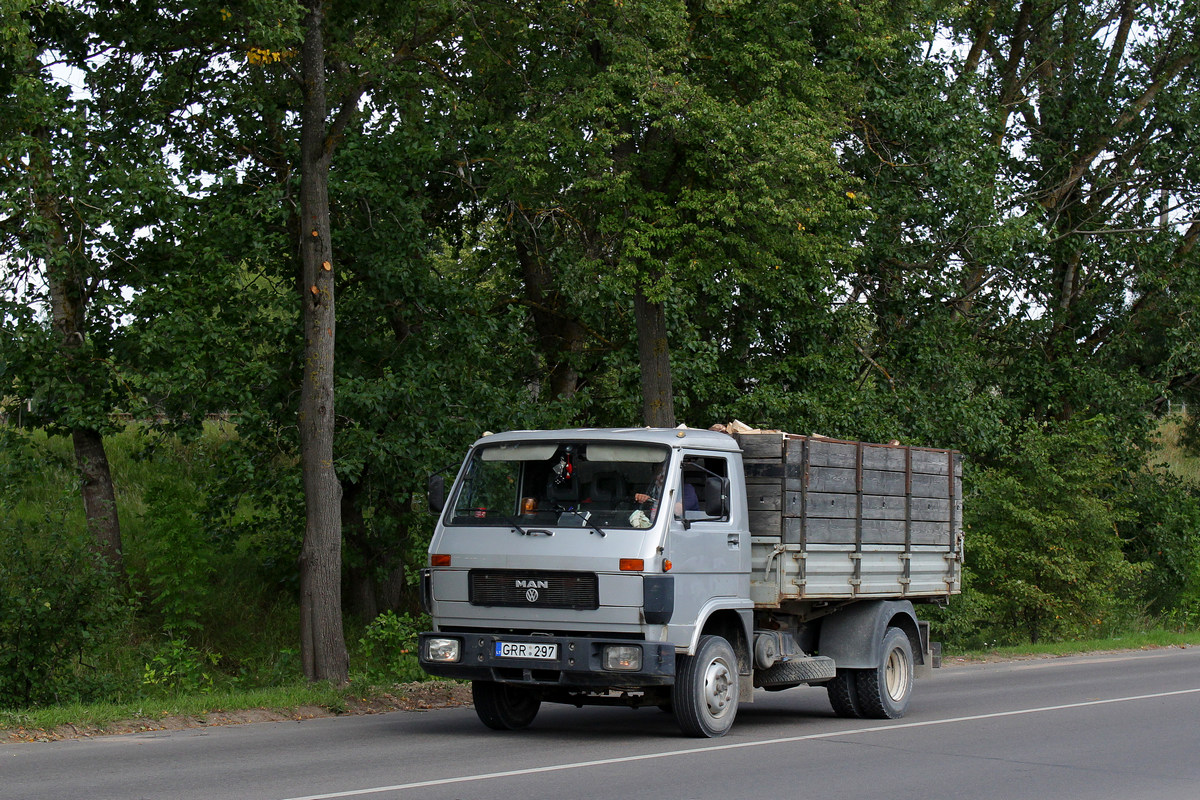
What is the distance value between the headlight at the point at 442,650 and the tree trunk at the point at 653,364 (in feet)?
26.2

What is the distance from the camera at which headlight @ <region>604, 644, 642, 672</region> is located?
32.0 ft

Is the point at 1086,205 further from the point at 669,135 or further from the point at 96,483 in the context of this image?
the point at 96,483

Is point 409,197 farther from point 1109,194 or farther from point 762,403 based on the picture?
point 1109,194

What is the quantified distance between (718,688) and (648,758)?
136 cm

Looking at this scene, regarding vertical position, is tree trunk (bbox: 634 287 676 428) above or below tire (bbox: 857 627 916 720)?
above

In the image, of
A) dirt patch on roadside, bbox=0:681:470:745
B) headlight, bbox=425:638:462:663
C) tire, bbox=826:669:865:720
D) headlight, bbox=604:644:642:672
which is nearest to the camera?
headlight, bbox=604:644:642:672

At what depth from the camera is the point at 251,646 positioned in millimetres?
21406

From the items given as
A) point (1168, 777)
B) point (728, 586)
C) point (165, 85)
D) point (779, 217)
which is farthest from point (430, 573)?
point (165, 85)

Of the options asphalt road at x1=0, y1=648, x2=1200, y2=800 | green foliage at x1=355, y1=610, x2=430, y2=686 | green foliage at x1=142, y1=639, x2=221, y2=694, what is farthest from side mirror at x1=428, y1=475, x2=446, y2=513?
green foliage at x1=142, y1=639, x2=221, y2=694

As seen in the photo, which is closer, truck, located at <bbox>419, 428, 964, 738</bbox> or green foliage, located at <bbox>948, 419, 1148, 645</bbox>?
truck, located at <bbox>419, 428, 964, 738</bbox>

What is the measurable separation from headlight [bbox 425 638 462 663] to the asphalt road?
26.9 inches

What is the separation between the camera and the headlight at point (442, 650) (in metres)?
10.3

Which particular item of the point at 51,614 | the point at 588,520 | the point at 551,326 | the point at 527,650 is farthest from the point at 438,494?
the point at 551,326

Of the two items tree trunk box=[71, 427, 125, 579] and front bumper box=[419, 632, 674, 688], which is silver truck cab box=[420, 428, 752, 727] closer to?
front bumper box=[419, 632, 674, 688]
